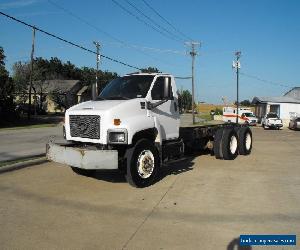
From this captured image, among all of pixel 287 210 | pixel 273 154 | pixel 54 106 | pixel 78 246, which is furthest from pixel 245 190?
pixel 54 106

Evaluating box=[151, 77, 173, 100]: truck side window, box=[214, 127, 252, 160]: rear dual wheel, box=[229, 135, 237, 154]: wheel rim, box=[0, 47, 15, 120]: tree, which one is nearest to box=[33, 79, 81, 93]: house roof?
box=[0, 47, 15, 120]: tree

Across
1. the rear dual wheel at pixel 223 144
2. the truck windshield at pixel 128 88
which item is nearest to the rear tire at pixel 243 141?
the rear dual wheel at pixel 223 144

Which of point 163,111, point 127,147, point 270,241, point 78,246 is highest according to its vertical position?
point 163,111

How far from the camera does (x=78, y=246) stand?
243 inches

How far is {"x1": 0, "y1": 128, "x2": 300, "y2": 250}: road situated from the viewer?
21.3ft

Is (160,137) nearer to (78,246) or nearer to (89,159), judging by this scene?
(89,159)

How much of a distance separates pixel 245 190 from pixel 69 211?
405cm

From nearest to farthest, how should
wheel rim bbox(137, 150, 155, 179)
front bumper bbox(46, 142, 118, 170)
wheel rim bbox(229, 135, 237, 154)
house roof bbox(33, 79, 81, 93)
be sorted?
front bumper bbox(46, 142, 118, 170)
wheel rim bbox(137, 150, 155, 179)
wheel rim bbox(229, 135, 237, 154)
house roof bbox(33, 79, 81, 93)

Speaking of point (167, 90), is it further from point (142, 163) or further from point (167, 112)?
point (142, 163)

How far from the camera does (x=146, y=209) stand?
323 inches

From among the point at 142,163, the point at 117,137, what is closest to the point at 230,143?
the point at 142,163

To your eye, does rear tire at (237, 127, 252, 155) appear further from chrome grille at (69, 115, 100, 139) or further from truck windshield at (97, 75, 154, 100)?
chrome grille at (69, 115, 100, 139)

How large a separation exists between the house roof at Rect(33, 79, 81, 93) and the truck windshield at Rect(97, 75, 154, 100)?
65574mm

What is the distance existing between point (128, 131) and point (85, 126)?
1.10 metres
